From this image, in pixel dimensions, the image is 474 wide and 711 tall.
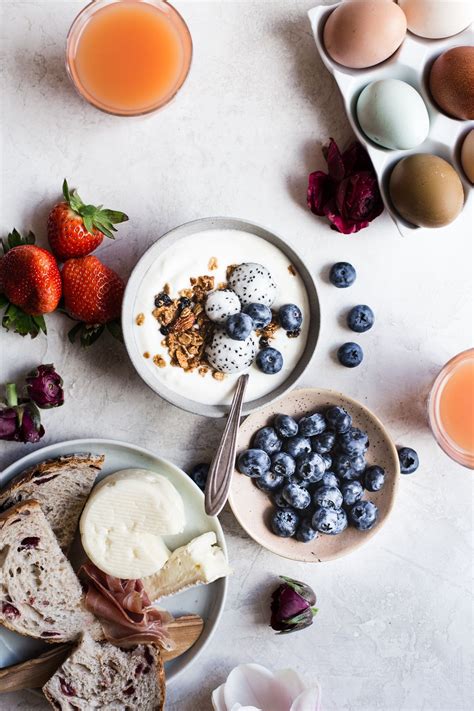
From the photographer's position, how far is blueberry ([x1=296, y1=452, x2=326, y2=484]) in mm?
1390

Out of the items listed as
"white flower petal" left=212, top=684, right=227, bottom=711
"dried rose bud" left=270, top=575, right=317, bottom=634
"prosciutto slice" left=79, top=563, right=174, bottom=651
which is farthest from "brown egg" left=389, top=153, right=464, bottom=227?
"white flower petal" left=212, top=684, right=227, bottom=711

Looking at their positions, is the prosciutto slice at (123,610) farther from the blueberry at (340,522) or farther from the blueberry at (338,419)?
the blueberry at (338,419)

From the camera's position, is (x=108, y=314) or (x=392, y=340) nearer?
(x=108, y=314)

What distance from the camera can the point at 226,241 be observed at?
136cm

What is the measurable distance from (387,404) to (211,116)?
28.4 inches

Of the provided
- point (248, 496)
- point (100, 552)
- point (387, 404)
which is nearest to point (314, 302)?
point (387, 404)

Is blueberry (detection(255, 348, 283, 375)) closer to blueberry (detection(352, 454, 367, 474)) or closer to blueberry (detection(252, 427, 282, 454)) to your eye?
blueberry (detection(252, 427, 282, 454))

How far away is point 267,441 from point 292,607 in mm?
353

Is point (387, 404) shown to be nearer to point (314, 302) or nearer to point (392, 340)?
point (392, 340)

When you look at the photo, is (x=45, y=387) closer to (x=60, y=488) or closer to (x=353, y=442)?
(x=60, y=488)

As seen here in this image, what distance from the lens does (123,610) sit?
135 cm

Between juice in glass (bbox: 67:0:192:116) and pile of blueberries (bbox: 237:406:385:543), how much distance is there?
0.69 meters

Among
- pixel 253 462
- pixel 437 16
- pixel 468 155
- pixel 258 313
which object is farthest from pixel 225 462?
pixel 437 16

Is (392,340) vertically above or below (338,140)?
below
